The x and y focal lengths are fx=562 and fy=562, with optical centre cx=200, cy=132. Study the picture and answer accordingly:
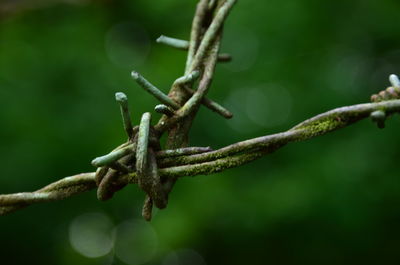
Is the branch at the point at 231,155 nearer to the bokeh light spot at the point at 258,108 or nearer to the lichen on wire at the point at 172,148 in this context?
the lichen on wire at the point at 172,148

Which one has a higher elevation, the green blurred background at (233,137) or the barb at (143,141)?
the barb at (143,141)

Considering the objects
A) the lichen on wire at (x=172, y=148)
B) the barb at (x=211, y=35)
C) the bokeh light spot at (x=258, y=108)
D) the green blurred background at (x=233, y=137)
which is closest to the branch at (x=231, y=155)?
the lichen on wire at (x=172, y=148)

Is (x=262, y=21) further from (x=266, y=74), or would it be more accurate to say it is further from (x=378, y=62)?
(x=378, y=62)

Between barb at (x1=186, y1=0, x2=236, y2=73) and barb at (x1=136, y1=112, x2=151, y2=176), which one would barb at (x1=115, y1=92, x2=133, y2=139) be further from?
barb at (x1=186, y1=0, x2=236, y2=73)

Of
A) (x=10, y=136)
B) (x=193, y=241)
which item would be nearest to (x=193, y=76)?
(x=193, y=241)

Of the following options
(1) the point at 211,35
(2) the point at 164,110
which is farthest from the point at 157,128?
(1) the point at 211,35

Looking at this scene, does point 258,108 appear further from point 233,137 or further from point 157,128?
point 157,128
